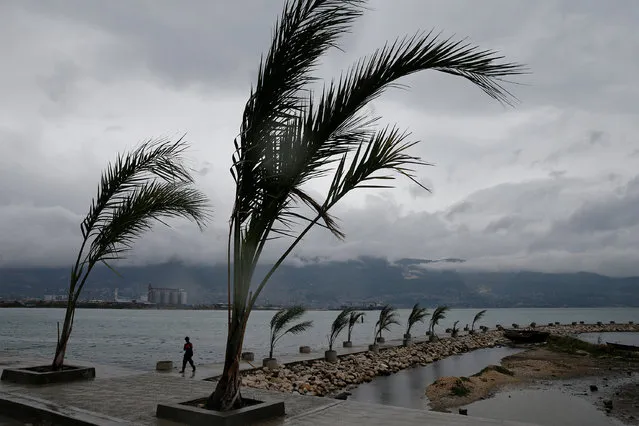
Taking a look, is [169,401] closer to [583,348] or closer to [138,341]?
[583,348]

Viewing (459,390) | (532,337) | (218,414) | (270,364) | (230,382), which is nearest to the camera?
(218,414)

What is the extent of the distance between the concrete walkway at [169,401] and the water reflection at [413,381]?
7.08m

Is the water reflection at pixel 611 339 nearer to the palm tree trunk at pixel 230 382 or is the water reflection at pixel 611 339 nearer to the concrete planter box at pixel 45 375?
the concrete planter box at pixel 45 375

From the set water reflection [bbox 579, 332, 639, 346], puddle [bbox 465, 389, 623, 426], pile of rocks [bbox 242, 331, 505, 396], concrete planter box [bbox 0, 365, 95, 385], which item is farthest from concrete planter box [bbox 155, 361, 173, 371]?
water reflection [bbox 579, 332, 639, 346]

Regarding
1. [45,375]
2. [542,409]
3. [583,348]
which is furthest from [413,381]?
[583,348]

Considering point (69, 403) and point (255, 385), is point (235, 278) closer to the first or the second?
point (69, 403)

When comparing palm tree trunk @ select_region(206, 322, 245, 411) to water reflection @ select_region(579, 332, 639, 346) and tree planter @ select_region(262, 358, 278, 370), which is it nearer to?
tree planter @ select_region(262, 358, 278, 370)

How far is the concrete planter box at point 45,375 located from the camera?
8172 millimetres

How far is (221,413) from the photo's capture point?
5.30m

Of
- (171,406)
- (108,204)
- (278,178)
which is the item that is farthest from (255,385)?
(278,178)

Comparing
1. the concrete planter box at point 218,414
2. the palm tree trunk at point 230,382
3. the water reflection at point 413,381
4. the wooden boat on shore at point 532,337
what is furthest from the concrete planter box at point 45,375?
the wooden boat on shore at point 532,337

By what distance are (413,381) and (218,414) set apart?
1437 centimetres

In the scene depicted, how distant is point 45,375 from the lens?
323 inches

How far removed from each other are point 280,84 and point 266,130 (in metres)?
0.58
